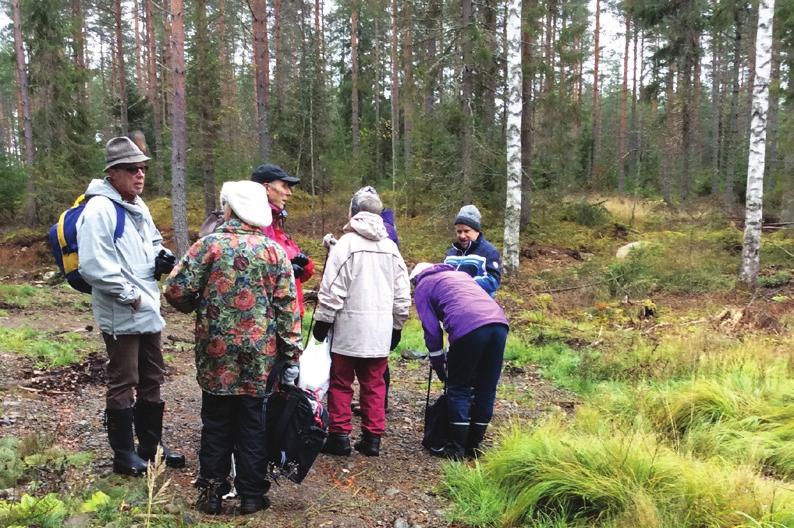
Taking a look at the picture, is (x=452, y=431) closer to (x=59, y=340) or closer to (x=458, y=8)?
(x=59, y=340)

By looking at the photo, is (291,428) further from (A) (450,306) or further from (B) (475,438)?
(B) (475,438)

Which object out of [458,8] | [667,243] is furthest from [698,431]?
[458,8]

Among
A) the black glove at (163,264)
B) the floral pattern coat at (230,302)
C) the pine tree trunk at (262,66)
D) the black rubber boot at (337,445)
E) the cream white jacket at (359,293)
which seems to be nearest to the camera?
the floral pattern coat at (230,302)

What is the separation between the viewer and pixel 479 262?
199 inches

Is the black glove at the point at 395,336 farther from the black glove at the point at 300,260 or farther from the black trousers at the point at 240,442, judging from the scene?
the black trousers at the point at 240,442

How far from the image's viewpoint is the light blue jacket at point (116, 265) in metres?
3.28

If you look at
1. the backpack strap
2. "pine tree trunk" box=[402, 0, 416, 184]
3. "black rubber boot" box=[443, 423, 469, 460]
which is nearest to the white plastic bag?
"black rubber boot" box=[443, 423, 469, 460]

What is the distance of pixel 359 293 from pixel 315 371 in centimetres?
68

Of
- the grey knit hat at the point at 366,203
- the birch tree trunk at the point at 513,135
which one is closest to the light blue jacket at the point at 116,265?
the grey knit hat at the point at 366,203

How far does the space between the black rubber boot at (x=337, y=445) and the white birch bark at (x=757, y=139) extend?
36.4 ft

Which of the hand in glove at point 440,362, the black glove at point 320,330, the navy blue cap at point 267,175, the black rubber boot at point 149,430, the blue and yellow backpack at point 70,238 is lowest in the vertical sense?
the black rubber boot at point 149,430

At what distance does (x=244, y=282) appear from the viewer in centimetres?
316

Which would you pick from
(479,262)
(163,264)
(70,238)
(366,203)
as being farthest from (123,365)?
(479,262)

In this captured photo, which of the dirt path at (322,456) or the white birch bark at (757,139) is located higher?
the white birch bark at (757,139)
